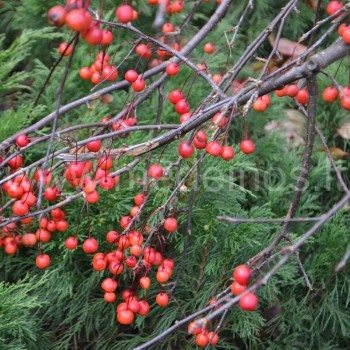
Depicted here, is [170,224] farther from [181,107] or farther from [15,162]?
[15,162]

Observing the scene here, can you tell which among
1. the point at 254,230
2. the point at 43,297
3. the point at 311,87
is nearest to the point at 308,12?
the point at 254,230

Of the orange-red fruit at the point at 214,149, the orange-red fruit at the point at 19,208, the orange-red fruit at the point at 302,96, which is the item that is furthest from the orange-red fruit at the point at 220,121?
the orange-red fruit at the point at 19,208

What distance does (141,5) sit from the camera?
2607 millimetres

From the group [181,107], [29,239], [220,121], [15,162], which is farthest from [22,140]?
[220,121]

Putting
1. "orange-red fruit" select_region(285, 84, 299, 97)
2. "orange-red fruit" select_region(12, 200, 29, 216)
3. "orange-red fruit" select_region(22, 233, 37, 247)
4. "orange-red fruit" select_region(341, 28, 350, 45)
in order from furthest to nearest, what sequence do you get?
"orange-red fruit" select_region(22, 233, 37, 247) → "orange-red fruit" select_region(285, 84, 299, 97) → "orange-red fruit" select_region(12, 200, 29, 216) → "orange-red fruit" select_region(341, 28, 350, 45)

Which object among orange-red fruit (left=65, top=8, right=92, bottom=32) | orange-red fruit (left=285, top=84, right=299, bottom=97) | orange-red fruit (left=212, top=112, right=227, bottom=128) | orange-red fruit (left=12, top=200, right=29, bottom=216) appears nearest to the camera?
orange-red fruit (left=65, top=8, right=92, bottom=32)

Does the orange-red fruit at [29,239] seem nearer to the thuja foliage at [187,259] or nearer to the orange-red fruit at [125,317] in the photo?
the thuja foliage at [187,259]

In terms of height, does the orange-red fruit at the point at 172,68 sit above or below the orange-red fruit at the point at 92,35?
below

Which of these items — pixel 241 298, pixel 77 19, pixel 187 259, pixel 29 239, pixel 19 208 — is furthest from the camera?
pixel 187 259

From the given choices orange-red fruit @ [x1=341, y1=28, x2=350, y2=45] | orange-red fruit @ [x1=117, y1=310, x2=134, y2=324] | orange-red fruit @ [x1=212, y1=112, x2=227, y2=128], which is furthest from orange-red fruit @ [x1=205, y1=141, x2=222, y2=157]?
orange-red fruit @ [x1=117, y1=310, x2=134, y2=324]

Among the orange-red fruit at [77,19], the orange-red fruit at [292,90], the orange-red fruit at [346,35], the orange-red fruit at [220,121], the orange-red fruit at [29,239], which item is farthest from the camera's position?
the orange-red fruit at [29,239]

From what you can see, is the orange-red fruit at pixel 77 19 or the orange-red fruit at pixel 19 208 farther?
the orange-red fruit at pixel 19 208

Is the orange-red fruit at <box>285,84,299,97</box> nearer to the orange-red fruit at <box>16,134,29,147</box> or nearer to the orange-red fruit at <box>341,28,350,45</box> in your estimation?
the orange-red fruit at <box>341,28,350,45</box>

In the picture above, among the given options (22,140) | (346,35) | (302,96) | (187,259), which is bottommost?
(187,259)
